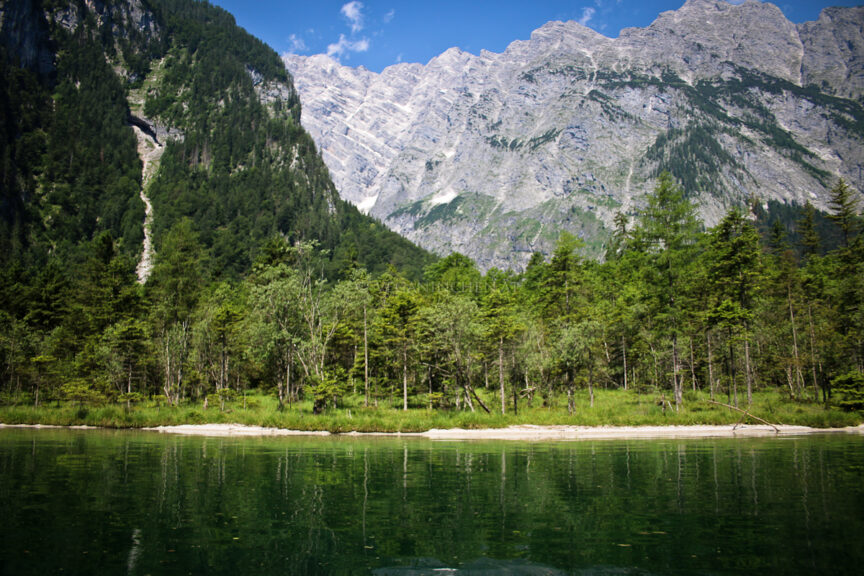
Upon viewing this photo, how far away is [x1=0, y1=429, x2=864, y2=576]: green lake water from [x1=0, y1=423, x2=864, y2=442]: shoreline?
40.9ft

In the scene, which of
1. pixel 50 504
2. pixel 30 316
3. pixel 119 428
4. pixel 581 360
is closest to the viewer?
pixel 50 504

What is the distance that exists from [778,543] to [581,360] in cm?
4230

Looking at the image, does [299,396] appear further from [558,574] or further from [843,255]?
[843,255]

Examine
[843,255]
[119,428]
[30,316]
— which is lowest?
[119,428]

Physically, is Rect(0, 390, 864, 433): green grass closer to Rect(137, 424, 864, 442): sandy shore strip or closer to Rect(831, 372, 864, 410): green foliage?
Rect(137, 424, 864, 442): sandy shore strip

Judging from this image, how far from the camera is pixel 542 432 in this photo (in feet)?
150

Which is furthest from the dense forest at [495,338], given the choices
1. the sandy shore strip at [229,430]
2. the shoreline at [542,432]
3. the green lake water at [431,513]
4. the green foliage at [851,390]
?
the green lake water at [431,513]

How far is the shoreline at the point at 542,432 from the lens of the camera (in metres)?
43.3

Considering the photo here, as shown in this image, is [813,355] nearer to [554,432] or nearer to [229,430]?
[554,432]

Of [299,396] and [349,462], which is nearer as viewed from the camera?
[349,462]

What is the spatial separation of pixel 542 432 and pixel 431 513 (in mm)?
31005

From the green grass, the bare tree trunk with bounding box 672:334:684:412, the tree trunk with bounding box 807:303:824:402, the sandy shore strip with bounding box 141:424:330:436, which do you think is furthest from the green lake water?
the tree trunk with bounding box 807:303:824:402

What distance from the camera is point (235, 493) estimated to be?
1978 centimetres

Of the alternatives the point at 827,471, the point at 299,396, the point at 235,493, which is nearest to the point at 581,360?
the point at 827,471
